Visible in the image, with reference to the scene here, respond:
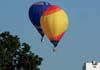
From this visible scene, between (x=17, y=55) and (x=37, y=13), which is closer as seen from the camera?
(x=37, y=13)

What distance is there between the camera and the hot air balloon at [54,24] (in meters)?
54.3

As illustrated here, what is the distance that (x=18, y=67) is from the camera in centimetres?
7225

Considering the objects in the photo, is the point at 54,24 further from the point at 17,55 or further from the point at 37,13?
the point at 17,55

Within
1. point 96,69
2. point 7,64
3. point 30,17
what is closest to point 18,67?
point 7,64

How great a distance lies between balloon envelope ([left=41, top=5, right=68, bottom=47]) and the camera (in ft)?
178

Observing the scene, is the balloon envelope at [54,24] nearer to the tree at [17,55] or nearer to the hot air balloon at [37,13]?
the hot air balloon at [37,13]

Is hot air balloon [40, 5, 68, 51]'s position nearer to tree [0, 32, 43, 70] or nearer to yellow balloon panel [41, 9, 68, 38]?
yellow balloon panel [41, 9, 68, 38]

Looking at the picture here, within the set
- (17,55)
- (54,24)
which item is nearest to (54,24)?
(54,24)

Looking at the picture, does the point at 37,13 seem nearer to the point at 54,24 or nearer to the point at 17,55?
the point at 54,24

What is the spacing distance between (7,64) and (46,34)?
55.4 feet

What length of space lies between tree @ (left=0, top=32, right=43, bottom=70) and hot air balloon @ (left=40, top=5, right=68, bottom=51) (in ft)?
54.1

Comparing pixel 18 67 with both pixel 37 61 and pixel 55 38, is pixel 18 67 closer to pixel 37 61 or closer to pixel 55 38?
pixel 37 61

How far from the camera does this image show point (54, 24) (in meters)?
54.4

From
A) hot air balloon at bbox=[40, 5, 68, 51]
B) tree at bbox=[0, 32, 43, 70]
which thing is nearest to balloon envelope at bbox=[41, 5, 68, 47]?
hot air balloon at bbox=[40, 5, 68, 51]
